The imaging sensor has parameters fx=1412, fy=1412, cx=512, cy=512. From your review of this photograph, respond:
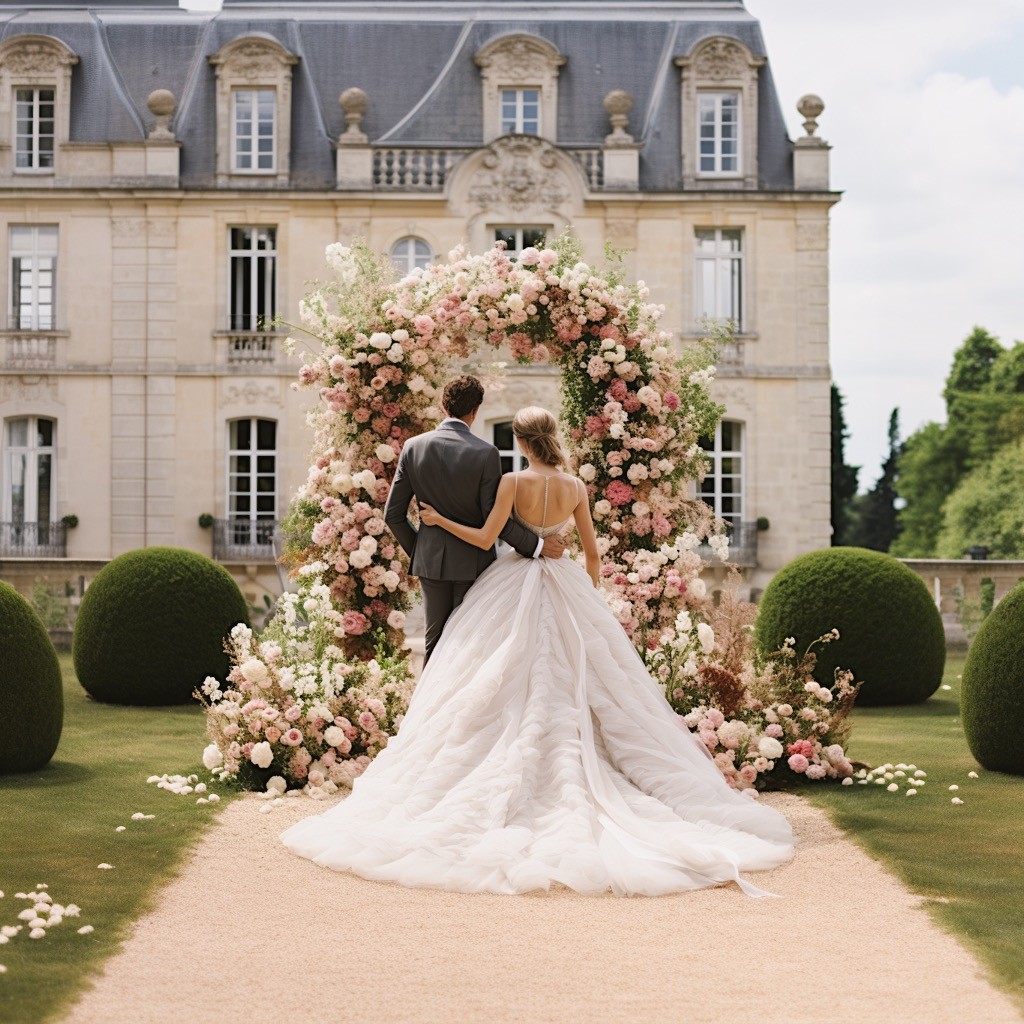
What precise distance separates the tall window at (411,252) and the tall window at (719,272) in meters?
4.08

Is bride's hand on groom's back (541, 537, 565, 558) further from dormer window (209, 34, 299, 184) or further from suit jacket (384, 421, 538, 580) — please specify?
dormer window (209, 34, 299, 184)

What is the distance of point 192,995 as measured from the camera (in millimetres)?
3984

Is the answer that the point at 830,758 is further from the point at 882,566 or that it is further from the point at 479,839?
the point at 882,566

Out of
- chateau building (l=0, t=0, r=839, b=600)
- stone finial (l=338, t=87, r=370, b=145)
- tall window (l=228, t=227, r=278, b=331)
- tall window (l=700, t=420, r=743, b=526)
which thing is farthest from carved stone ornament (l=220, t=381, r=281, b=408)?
tall window (l=700, t=420, r=743, b=526)

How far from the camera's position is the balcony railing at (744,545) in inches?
816

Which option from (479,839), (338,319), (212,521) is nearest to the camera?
(479,839)

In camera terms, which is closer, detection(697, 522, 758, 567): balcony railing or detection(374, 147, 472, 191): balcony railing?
detection(697, 522, 758, 567): balcony railing

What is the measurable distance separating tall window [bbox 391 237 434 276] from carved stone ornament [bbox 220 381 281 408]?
2673 millimetres

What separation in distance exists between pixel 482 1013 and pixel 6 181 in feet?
65.2

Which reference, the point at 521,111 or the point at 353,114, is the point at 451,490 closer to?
the point at 353,114

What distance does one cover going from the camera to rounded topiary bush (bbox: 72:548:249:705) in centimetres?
1084

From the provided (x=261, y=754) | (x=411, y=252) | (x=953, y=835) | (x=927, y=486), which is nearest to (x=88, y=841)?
(x=261, y=754)

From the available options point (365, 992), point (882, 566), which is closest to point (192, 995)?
point (365, 992)

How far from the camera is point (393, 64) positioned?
22.2 m
